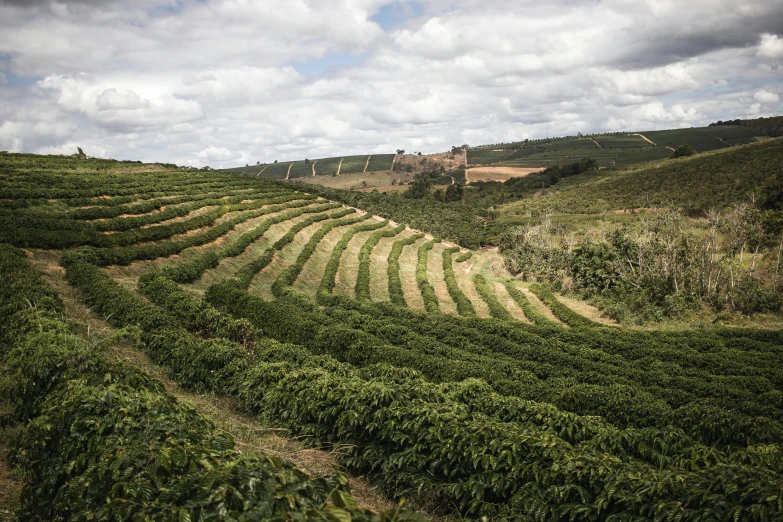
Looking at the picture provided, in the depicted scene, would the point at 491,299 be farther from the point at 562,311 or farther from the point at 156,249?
the point at 156,249

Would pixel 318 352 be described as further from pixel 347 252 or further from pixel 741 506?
pixel 347 252

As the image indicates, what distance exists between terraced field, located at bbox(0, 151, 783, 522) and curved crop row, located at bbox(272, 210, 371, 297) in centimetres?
25

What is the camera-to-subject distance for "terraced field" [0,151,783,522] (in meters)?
5.98

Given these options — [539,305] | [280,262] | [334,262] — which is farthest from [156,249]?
[539,305]

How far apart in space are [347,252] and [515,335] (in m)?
25.4

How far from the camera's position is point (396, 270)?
44.0 metres

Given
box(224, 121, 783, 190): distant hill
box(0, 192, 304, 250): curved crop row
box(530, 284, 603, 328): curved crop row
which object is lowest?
box(530, 284, 603, 328): curved crop row

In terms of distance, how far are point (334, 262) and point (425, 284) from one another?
7.89 metres

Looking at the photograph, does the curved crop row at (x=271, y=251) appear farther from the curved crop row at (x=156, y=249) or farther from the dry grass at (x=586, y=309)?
the dry grass at (x=586, y=309)

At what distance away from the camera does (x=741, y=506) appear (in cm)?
604

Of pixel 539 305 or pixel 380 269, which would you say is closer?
pixel 539 305

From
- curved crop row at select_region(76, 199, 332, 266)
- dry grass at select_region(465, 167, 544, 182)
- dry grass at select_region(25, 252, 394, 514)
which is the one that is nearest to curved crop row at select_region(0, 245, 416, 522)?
dry grass at select_region(25, 252, 394, 514)

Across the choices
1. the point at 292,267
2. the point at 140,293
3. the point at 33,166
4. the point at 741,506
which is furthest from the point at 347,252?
the point at 741,506

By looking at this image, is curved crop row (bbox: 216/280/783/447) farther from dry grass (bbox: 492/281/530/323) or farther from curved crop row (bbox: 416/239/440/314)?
dry grass (bbox: 492/281/530/323)
